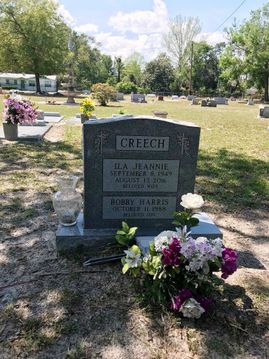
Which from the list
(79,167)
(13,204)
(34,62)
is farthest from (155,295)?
(34,62)

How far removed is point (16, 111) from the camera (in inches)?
388

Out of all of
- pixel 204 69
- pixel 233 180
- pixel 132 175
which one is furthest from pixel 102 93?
pixel 204 69

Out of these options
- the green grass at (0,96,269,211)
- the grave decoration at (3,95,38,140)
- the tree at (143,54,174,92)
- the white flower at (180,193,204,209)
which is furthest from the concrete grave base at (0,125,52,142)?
the tree at (143,54,174,92)

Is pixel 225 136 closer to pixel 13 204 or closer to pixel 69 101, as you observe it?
pixel 13 204

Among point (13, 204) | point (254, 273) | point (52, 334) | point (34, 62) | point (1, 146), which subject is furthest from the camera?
point (34, 62)

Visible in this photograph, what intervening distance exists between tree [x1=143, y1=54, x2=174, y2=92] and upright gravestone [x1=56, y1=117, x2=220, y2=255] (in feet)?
220

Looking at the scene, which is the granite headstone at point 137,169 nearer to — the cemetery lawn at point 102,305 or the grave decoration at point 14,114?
the cemetery lawn at point 102,305

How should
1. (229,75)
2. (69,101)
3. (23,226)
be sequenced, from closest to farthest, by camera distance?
(23,226) → (69,101) → (229,75)

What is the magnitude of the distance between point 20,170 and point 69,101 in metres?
23.7

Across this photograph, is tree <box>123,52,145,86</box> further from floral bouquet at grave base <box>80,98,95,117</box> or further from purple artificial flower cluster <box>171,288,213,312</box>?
purple artificial flower cluster <box>171,288,213,312</box>

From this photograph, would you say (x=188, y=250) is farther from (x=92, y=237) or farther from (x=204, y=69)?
(x=204, y=69)

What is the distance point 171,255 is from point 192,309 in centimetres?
40

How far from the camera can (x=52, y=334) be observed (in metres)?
2.62

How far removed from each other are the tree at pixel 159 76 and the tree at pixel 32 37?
83.8ft
